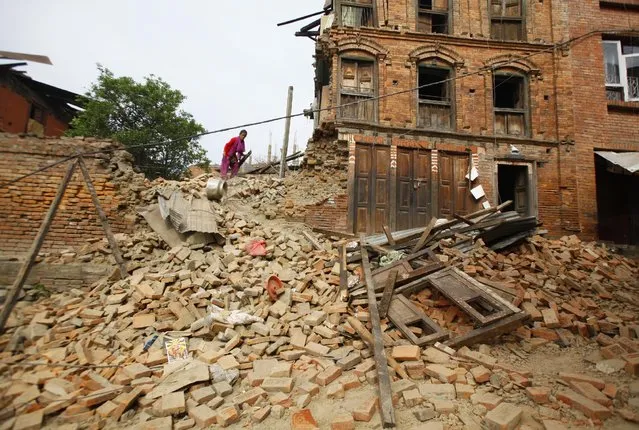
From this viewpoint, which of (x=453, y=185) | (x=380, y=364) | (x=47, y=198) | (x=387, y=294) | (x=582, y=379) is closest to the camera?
(x=582, y=379)

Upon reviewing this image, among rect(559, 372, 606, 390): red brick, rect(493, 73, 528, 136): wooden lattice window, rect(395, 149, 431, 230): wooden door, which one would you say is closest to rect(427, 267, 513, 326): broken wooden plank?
rect(559, 372, 606, 390): red brick

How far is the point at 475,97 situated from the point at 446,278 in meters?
7.69

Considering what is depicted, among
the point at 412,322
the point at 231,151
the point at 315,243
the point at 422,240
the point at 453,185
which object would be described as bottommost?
the point at 412,322

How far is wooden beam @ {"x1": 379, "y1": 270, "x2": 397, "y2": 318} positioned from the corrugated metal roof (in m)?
8.47

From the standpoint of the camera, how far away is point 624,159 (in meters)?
9.42

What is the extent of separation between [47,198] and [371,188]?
8233 mm

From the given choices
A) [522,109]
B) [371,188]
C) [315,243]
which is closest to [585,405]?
[315,243]

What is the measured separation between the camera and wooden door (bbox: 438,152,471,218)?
9719mm

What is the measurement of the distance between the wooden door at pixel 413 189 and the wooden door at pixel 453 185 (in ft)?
1.37

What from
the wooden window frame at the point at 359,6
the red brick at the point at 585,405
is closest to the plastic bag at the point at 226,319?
the red brick at the point at 585,405

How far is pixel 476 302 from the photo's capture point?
15.3ft

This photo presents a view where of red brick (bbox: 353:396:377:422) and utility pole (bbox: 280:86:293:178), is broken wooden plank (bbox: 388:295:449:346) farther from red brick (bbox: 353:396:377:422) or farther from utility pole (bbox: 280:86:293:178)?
utility pole (bbox: 280:86:293:178)

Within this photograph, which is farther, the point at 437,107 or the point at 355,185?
the point at 437,107

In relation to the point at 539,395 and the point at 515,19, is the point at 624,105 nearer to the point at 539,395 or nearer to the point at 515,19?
the point at 515,19
